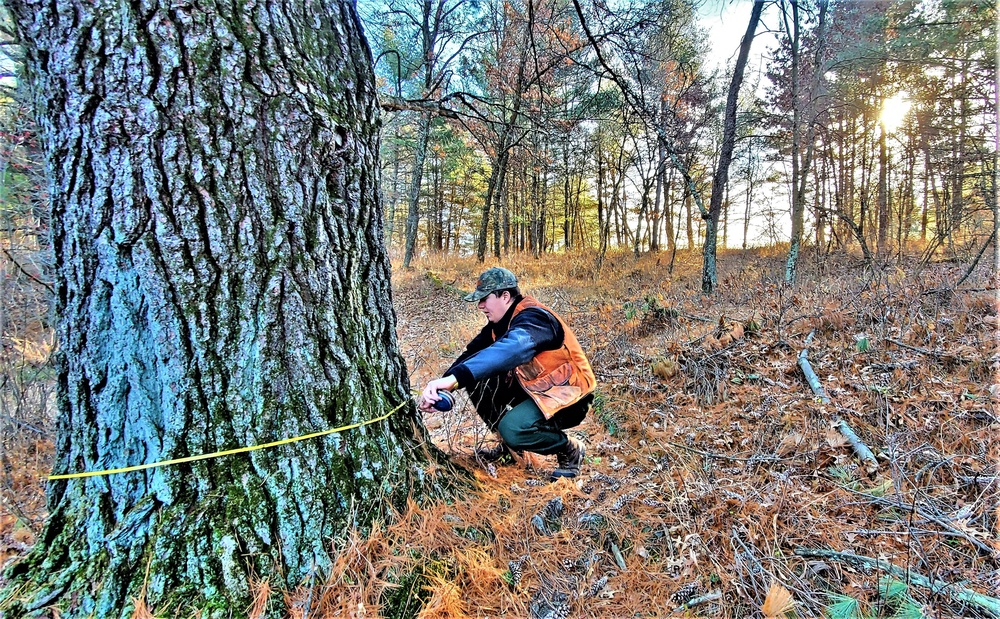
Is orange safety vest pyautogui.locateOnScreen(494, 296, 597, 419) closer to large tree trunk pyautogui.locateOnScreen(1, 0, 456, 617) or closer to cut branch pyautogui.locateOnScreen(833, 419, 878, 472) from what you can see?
large tree trunk pyautogui.locateOnScreen(1, 0, 456, 617)

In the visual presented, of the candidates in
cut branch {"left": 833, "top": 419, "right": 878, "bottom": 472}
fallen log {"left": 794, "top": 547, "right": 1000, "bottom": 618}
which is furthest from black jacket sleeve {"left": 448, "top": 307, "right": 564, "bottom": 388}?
cut branch {"left": 833, "top": 419, "right": 878, "bottom": 472}

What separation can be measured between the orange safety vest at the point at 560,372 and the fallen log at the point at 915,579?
4.33 ft

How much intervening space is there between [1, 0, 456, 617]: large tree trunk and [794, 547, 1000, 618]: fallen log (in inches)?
74.9

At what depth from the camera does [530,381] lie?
2799 mm

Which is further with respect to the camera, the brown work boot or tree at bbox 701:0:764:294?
tree at bbox 701:0:764:294

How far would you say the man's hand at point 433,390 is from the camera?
2.04 m

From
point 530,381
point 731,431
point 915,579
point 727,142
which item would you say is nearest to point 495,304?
point 530,381

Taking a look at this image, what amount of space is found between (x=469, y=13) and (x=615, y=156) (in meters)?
9.39

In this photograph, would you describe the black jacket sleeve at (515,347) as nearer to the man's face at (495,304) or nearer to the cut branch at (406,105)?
the man's face at (495,304)

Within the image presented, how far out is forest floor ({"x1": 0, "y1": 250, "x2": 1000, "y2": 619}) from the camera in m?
1.65

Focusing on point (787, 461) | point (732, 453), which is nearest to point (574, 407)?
point (732, 453)

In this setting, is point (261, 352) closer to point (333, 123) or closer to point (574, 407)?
point (333, 123)

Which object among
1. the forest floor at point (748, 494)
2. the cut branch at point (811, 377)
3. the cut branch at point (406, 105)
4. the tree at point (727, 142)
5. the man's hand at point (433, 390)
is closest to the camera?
the forest floor at point (748, 494)

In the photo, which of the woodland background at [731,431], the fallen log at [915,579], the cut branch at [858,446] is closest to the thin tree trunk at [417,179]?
the woodland background at [731,431]
